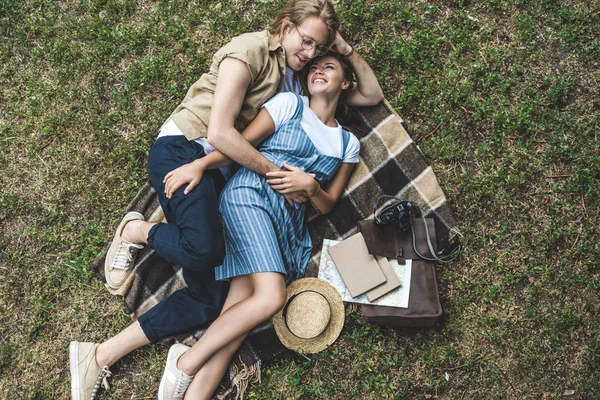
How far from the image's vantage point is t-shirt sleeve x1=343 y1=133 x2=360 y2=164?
4125 millimetres

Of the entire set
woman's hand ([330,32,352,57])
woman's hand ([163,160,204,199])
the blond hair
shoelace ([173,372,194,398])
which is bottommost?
shoelace ([173,372,194,398])

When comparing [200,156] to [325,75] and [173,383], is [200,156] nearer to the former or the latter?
[325,75]

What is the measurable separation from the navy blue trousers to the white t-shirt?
0.68 meters

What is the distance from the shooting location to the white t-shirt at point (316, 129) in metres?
3.85

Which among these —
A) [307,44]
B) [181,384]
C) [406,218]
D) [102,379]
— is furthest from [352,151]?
[102,379]

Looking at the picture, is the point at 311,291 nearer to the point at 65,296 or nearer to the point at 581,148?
the point at 65,296

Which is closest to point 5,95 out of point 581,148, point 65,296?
point 65,296

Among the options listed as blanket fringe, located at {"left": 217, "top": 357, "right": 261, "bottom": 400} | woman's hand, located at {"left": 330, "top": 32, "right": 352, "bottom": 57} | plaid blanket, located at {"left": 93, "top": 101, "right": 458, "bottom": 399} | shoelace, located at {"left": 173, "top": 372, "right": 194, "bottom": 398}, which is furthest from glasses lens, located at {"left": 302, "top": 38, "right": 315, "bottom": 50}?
shoelace, located at {"left": 173, "top": 372, "right": 194, "bottom": 398}

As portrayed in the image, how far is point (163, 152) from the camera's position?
3758 mm

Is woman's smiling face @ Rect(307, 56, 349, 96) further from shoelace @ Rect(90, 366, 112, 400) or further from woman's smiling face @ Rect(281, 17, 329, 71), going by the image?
shoelace @ Rect(90, 366, 112, 400)

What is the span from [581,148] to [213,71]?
326cm

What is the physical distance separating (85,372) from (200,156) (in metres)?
2.01

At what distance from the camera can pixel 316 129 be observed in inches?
157

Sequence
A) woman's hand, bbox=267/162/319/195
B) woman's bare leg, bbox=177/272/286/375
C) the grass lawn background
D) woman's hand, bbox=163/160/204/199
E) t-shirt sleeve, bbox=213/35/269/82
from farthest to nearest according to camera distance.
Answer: the grass lawn background → woman's hand, bbox=267/162/319/195 → woman's bare leg, bbox=177/272/286/375 → woman's hand, bbox=163/160/204/199 → t-shirt sleeve, bbox=213/35/269/82
